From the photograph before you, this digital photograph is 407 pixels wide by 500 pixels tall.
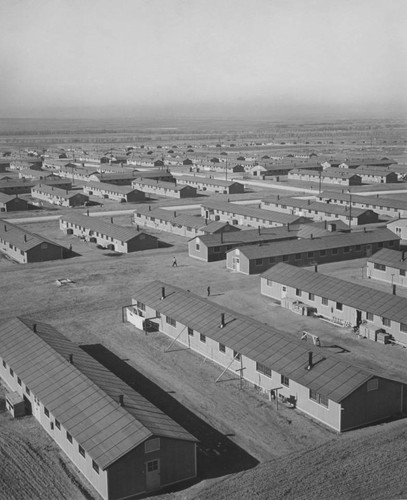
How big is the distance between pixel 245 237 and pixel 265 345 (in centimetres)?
3551

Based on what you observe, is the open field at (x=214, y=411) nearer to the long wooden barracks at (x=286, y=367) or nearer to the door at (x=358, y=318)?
the long wooden barracks at (x=286, y=367)

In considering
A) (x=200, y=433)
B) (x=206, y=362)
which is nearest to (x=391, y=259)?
(x=206, y=362)

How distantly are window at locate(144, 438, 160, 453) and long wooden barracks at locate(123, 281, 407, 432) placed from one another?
9.69m

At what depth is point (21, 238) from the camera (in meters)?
72.8

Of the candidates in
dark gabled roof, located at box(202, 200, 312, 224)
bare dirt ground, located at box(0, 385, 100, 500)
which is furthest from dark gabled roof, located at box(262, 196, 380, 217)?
bare dirt ground, located at box(0, 385, 100, 500)

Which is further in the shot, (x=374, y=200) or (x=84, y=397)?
(x=374, y=200)

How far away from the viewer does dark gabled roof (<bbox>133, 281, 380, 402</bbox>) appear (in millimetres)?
31859

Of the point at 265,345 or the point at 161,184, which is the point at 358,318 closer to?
the point at 265,345

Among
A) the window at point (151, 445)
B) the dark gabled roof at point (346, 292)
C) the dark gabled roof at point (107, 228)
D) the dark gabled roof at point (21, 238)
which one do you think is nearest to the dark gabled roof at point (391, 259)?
the dark gabled roof at point (346, 292)

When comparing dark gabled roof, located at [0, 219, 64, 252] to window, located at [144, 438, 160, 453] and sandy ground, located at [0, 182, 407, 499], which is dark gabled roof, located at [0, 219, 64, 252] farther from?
window, located at [144, 438, 160, 453]

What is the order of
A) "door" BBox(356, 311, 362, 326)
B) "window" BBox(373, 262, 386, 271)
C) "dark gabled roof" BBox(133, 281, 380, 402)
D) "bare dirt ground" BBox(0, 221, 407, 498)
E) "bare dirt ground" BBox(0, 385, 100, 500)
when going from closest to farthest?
"bare dirt ground" BBox(0, 385, 100, 500), "bare dirt ground" BBox(0, 221, 407, 498), "dark gabled roof" BBox(133, 281, 380, 402), "door" BBox(356, 311, 362, 326), "window" BBox(373, 262, 386, 271)

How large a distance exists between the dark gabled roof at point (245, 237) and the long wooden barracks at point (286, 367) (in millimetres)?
24198

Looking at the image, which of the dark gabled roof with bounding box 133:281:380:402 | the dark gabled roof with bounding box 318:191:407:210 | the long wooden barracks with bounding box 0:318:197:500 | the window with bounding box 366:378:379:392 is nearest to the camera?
the long wooden barracks with bounding box 0:318:197:500

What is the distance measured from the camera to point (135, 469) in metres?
25.6
